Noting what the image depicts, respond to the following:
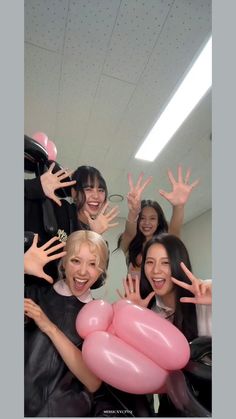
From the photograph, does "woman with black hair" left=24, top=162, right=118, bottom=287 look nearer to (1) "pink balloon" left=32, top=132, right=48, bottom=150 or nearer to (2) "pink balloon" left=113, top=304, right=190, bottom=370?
(1) "pink balloon" left=32, top=132, right=48, bottom=150

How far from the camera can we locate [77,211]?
1.15 metres

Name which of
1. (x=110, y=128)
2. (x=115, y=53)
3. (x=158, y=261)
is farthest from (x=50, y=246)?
(x=115, y=53)

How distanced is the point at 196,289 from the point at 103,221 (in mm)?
443

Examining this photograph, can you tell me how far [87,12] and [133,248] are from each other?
1.01m

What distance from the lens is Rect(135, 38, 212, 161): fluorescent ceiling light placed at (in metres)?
1.22

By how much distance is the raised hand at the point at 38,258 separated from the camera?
3.37 feet

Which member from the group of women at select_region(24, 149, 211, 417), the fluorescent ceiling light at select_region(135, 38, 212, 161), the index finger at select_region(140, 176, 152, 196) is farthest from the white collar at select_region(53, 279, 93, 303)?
the fluorescent ceiling light at select_region(135, 38, 212, 161)

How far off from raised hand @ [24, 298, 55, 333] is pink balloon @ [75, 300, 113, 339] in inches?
4.0

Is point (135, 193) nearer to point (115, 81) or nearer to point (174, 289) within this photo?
point (174, 289)

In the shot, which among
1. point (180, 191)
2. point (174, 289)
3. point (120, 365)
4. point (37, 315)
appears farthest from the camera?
point (180, 191)

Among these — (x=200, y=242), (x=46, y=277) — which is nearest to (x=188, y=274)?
(x=200, y=242)

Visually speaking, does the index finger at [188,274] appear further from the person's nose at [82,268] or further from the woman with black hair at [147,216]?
the person's nose at [82,268]

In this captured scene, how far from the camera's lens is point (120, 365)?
873 millimetres

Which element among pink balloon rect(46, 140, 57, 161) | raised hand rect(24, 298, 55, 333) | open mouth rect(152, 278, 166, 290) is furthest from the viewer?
pink balloon rect(46, 140, 57, 161)
